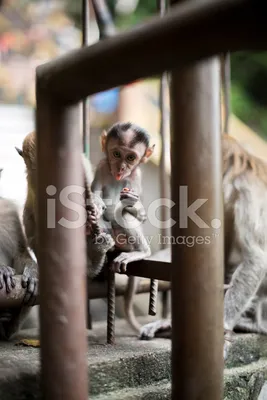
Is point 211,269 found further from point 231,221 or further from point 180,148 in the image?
point 231,221

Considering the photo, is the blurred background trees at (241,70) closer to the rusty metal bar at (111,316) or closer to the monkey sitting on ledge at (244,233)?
the monkey sitting on ledge at (244,233)

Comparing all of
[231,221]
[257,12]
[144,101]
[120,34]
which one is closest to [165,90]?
[231,221]

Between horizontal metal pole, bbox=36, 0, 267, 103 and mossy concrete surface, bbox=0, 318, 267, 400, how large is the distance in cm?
86

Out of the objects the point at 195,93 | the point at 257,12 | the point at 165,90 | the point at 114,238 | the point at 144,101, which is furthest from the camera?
the point at 144,101

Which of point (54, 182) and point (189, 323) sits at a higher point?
point (54, 182)

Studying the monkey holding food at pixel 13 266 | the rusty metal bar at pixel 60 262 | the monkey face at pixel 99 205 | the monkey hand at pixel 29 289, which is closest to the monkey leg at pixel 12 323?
the monkey holding food at pixel 13 266

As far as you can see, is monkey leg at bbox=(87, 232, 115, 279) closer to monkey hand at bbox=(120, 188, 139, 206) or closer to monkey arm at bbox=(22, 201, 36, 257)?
monkey hand at bbox=(120, 188, 139, 206)

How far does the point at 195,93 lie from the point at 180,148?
14 centimetres

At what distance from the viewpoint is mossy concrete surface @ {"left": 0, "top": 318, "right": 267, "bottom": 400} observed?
176 centimetres

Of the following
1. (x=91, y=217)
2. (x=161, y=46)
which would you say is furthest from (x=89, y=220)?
(x=161, y=46)

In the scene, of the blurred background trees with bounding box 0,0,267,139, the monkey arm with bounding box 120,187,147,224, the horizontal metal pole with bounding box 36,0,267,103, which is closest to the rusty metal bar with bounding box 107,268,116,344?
the monkey arm with bounding box 120,187,147,224

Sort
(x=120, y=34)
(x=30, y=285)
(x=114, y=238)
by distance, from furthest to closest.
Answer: (x=114, y=238) < (x=30, y=285) < (x=120, y=34)

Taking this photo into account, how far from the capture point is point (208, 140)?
4.81ft

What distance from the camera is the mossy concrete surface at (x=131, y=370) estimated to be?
1.76 m
